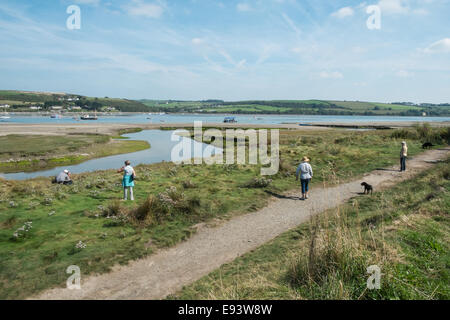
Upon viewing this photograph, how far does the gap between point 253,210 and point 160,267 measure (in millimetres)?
5856

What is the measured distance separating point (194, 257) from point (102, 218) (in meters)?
5.19

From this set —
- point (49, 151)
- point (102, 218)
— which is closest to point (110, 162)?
point (49, 151)

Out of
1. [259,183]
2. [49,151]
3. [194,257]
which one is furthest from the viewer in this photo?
[49,151]

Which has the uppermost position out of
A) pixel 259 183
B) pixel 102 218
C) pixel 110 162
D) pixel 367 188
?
pixel 367 188

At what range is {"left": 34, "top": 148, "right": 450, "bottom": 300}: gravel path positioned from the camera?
6614mm

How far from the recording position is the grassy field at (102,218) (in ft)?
25.3

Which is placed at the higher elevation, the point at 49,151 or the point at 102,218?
the point at 49,151

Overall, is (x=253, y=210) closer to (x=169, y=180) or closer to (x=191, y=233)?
(x=191, y=233)

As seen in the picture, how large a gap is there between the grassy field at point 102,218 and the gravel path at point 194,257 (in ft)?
1.39

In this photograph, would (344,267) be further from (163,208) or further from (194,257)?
(163,208)

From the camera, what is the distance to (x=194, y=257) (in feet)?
27.6

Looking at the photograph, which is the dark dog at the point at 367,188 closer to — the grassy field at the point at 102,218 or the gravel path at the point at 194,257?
the gravel path at the point at 194,257

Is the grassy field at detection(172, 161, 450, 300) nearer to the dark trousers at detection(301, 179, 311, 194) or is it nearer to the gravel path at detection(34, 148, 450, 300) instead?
the gravel path at detection(34, 148, 450, 300)
